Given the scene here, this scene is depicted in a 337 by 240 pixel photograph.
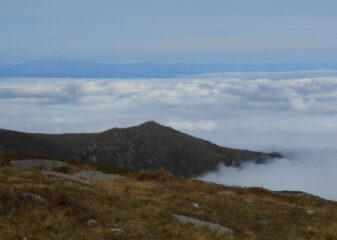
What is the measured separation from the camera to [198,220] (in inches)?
794

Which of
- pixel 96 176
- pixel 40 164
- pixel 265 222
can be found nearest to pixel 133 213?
pixel 265 222

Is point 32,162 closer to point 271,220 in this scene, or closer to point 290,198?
point 290,198

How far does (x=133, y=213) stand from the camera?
65.0ft

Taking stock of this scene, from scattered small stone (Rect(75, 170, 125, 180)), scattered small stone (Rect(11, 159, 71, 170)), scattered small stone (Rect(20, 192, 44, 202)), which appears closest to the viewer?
scattered small stone (Rect(20, 192, 44, 202))

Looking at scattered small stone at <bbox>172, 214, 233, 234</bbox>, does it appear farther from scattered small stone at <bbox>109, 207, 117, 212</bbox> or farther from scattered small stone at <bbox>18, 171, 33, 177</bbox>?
scattered small stone at <bbox>18, 171, 33, 177</bbox>

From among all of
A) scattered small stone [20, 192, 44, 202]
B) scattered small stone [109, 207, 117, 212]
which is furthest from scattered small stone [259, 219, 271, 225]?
scattered small stone [20, 192, 44, 202]

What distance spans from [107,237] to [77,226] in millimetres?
1407

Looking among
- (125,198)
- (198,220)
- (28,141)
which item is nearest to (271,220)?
(198,220)

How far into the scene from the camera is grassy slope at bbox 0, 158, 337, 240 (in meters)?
16.5

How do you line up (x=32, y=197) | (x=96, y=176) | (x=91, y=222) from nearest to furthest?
(x=91, y=222) < (x=32, y=197) < (x=96, y=176)

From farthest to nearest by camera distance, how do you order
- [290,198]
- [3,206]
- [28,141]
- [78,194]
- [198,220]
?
[28,141]
[290,198]
[78,194]
[198,220]
[3,206]

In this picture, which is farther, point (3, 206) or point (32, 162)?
point (32, 162)

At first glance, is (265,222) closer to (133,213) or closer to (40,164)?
(133,213)

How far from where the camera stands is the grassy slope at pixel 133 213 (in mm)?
16531
